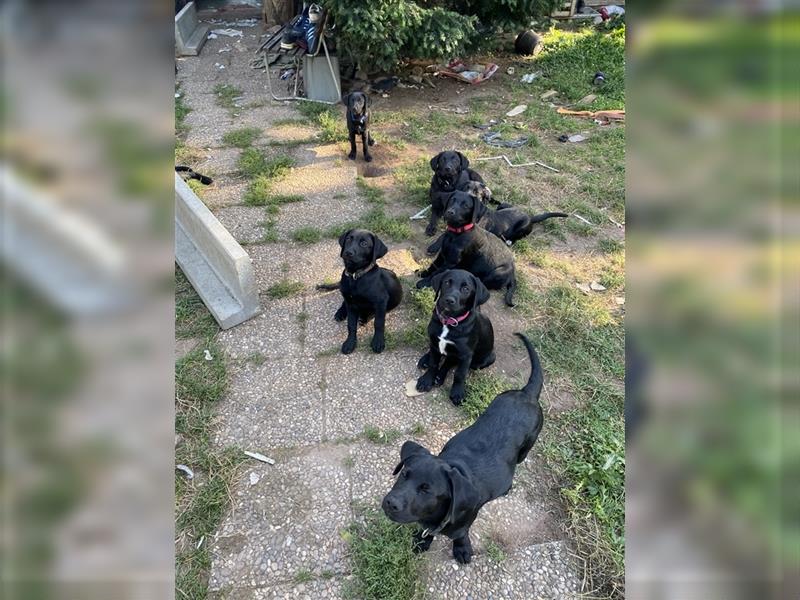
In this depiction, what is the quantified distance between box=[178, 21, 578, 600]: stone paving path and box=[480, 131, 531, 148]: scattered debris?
3.28m

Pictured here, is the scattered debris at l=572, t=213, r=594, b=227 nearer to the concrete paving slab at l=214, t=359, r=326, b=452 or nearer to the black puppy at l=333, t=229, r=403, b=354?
the black puppy at l=333, t=229, r=403, b=354

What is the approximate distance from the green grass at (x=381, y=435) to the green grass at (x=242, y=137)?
17.9ft

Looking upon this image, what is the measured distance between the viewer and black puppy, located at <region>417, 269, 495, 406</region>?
383 centimetres

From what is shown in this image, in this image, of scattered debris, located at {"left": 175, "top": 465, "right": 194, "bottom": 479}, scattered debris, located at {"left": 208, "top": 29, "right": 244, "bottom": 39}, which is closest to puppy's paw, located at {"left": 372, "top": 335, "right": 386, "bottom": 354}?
scattered debris, located at {"left": 175, "top": 465, "right": 194, "bottom": 479}

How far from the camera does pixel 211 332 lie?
4703 mm

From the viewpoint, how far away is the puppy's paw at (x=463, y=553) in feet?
10.2

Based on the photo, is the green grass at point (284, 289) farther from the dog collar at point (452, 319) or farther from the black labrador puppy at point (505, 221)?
the black labrador puppy at point (505, 221)

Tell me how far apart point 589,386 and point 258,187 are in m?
4.59

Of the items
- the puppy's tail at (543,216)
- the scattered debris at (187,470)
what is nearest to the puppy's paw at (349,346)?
the scattered debris at (187,470)

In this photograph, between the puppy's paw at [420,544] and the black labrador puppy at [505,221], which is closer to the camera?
the puppy's paw at [420,544]
